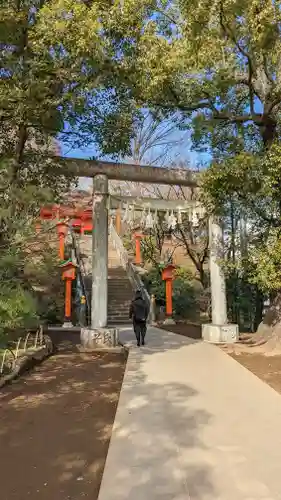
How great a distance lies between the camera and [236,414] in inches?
173

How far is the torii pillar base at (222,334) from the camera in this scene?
984 centimetres

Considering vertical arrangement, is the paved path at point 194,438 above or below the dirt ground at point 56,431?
above

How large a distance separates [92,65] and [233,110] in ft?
13.6

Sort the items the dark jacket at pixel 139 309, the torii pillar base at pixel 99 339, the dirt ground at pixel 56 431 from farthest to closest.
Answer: the dark jacket at pixel 139 309 < the torii pillar base at pixel 99 339 < the dirt ground at pixel 56 431

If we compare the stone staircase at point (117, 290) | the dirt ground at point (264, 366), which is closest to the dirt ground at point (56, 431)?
the dirt ground at point (264, 366)

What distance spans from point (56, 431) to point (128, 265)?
14.4 metres

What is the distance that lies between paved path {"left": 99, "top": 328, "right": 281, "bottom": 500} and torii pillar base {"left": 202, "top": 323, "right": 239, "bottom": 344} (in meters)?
3.13

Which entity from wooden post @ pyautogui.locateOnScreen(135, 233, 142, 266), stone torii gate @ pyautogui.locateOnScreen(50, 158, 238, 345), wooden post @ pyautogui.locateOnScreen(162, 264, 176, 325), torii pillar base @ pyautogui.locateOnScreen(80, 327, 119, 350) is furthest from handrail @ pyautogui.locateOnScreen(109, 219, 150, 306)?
torii pillar base @ pyautogui.locateOnScreen(80, 327, 119, 350)

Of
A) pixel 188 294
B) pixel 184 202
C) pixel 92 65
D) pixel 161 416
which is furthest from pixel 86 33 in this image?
pixel 188 294

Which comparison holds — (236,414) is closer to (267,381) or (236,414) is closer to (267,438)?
(267,438)

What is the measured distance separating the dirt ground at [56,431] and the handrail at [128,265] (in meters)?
9.25

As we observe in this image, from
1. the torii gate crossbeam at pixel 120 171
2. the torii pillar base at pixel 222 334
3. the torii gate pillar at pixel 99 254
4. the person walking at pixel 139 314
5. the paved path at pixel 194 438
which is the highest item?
the torii gate crossbeam at pixel 120 171

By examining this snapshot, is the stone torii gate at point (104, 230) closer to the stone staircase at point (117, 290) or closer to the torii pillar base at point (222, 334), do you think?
the torii pillar base at point (222, 334)

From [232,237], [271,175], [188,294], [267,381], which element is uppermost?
[271,175]
